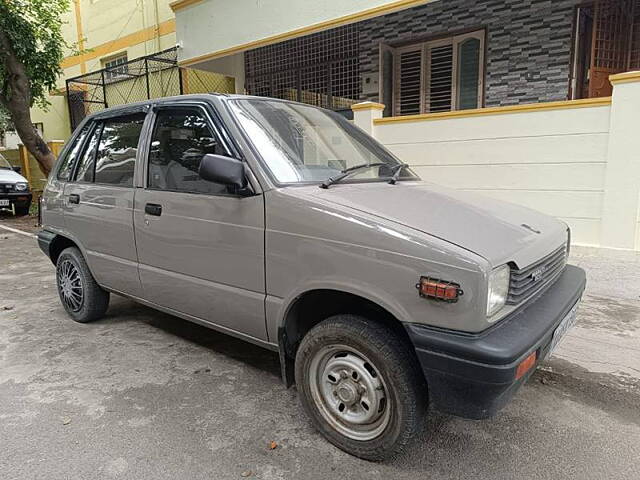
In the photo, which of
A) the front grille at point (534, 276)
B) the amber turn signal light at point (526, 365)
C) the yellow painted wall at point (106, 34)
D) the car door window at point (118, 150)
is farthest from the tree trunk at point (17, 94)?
the amber turn signal light at point (526, 365)

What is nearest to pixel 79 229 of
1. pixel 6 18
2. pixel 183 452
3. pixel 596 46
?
pixel 183 452

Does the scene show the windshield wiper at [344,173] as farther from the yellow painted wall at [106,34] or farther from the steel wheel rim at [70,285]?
the yellow painted wall at [106,34]

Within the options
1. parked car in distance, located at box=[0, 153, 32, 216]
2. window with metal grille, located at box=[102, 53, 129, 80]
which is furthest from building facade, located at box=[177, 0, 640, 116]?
parked car in distance, located at box=[0, 153, 32, 216]

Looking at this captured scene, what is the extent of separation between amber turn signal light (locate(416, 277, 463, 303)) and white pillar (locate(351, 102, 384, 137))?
18.0 ft

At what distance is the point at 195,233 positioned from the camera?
119 inches

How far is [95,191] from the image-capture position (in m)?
3.88

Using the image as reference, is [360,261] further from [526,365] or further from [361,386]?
[526,365]

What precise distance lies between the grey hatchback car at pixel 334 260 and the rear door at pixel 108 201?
2 cm

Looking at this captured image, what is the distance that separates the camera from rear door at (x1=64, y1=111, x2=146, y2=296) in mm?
3607

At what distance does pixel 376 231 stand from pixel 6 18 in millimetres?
12150

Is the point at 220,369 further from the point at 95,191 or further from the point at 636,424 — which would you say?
the point at 636,424

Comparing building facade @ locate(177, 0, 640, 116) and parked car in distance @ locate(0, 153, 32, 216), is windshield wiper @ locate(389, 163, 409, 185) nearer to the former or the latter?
building facade @ locate(177, 0, 640, 116)

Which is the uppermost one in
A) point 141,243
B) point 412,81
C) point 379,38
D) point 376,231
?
point 379,38

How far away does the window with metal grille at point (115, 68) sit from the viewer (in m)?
13.3
